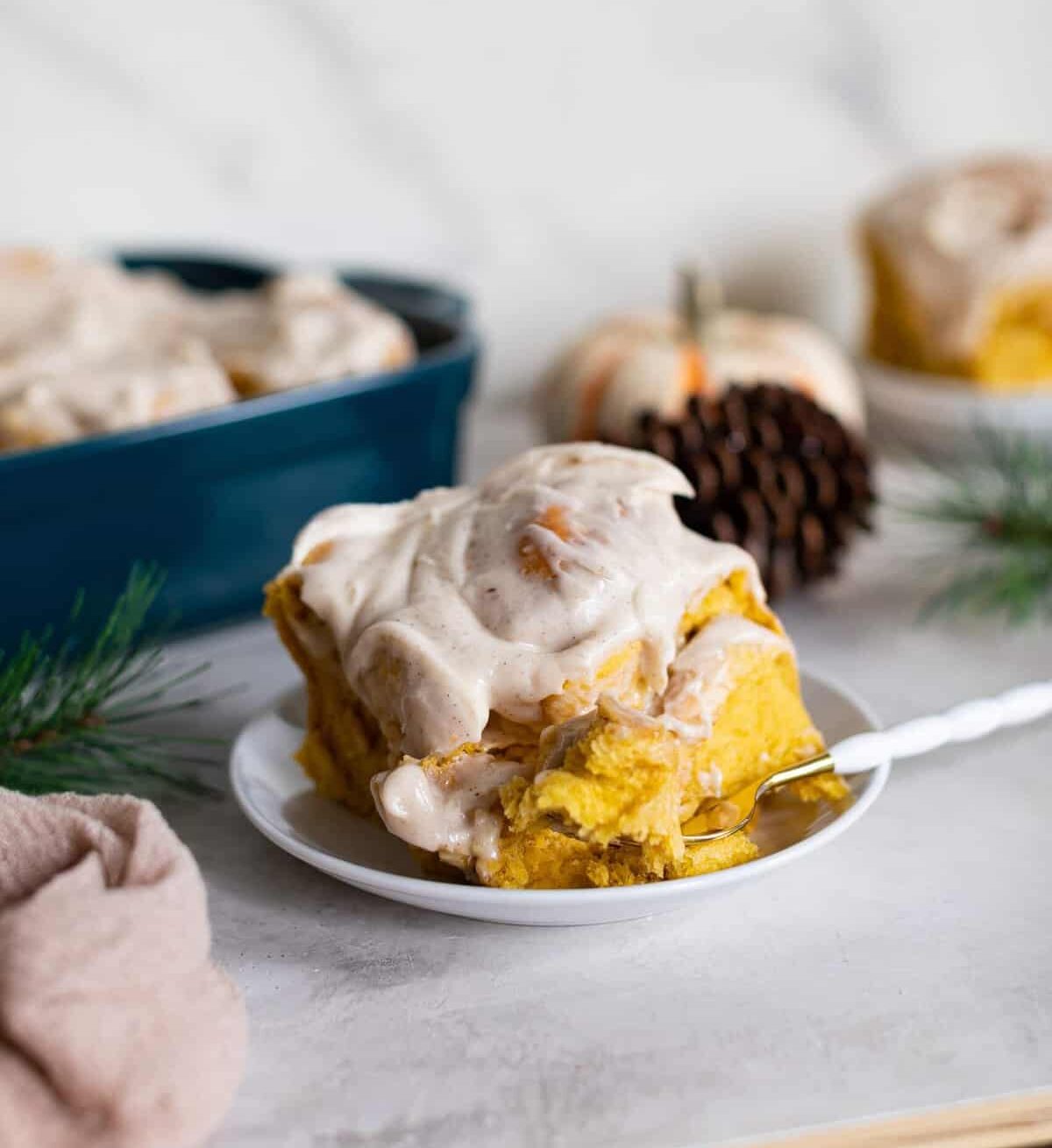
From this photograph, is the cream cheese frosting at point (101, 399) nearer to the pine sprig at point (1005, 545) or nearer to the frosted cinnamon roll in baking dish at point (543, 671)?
the frosted cinnamon roll in baking dish at point (543, 671)

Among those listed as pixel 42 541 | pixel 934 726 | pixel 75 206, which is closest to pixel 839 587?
pixel 934 726

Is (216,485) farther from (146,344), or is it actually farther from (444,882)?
(444,882)

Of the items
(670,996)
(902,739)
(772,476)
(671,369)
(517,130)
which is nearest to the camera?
(670,996)

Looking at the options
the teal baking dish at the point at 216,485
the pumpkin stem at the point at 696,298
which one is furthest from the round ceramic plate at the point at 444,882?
the pumpkin stem at the point at 696,298

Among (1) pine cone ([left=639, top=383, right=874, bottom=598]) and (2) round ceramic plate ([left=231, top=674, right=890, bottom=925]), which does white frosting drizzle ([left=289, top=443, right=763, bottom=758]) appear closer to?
(2) round ceramic plate ([left=231, top=674, right=890, bottom=925])

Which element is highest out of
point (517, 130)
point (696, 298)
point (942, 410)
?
point (517, 130)

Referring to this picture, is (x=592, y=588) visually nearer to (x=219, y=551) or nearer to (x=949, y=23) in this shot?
(x=219, y=551)

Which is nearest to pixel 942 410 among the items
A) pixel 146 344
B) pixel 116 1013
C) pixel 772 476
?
pixel 772 476

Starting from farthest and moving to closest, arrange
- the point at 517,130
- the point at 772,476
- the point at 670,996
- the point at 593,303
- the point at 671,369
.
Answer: the point at 593,303 < the point at 517,130 < the point at 671,369 < the point at 772,476 < the point at 670,996
